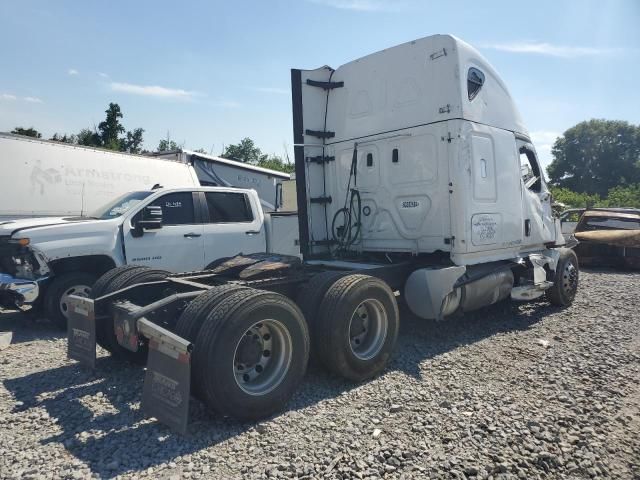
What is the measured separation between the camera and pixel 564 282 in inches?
312

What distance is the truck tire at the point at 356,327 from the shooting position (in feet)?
14.1

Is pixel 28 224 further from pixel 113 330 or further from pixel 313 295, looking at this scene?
pixel 313 295

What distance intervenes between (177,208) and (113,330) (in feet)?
9.84

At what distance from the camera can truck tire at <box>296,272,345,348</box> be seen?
14.5 ft

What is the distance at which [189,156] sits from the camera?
1234 cm

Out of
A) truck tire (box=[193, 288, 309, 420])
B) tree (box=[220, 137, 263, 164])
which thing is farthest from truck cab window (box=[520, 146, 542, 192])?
tree (box=[220, 137, 263, 164])

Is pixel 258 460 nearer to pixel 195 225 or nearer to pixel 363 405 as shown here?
pixel 363 405

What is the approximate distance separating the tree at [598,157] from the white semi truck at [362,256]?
173 ft

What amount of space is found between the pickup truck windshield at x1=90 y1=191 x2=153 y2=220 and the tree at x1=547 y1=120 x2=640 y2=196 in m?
55.8

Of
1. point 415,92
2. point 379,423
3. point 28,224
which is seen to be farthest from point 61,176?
point 379,423

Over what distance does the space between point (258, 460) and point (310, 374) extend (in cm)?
165

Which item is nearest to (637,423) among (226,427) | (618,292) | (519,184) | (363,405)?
(363,405)

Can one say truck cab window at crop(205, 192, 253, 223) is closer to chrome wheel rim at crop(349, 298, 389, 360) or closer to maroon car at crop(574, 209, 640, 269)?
chrome wheel rim at crop(349, 298, 389, 360)

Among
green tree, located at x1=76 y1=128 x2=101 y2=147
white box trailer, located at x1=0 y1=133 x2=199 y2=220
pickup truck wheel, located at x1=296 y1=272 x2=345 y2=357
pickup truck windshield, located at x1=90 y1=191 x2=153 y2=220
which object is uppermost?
green tree, located at x1=76 y1=128 x2=101 y2=147
